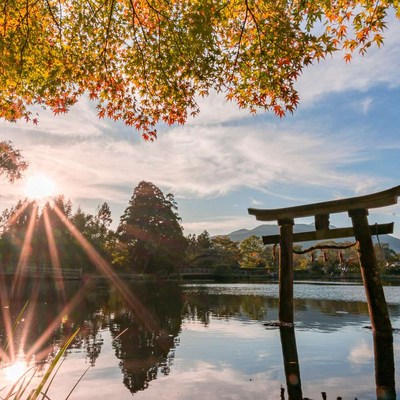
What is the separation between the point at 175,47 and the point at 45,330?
8.95 metres

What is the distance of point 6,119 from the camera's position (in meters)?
7.73

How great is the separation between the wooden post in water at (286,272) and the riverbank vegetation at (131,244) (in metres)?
16.0

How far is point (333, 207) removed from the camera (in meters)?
8.37

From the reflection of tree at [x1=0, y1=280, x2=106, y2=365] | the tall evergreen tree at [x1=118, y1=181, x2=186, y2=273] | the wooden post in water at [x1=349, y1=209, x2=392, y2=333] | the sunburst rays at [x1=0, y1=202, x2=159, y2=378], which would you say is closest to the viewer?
the wooden post in water at [x1=349, y1=209, x2=392, y2=333]

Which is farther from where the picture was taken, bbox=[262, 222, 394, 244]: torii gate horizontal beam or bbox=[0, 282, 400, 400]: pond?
bbox=[262, 222, 394, 244]: torii gate horizontal beam

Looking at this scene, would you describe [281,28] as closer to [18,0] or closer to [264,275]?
[18,0]

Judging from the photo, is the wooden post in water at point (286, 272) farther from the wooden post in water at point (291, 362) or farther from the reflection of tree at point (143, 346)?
the reflection of tree at point (143, 346)

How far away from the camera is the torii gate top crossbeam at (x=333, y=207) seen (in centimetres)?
752

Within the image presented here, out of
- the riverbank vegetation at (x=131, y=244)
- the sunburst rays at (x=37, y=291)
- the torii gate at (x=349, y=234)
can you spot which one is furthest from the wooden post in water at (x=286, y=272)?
the riverbank vegetation at (x=131, y=244)

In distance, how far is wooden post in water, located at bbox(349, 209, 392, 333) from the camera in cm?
745

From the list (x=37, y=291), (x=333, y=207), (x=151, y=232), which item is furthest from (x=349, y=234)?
(x=151, y=232)

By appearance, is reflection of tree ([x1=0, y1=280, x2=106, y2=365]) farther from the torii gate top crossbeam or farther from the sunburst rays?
the torii gate top crossbeam

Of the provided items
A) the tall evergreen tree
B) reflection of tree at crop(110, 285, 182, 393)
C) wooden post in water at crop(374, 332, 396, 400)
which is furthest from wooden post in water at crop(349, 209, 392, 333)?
the tall evergreen tree

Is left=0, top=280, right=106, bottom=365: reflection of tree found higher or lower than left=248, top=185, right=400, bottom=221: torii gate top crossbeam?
lower
